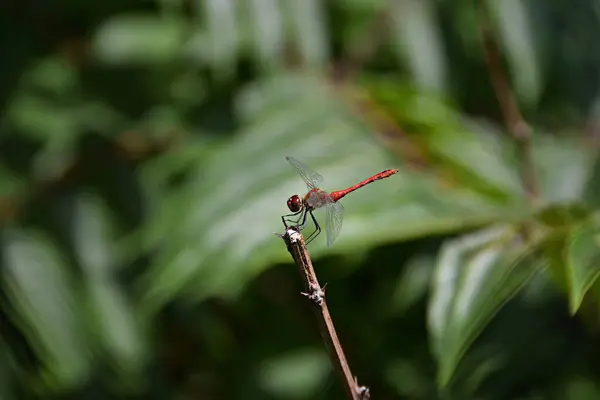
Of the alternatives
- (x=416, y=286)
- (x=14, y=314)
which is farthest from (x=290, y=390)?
(x=14, y=314)

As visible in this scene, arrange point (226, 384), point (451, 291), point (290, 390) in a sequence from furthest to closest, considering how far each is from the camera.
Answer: point (226, 384) < point (290, 390) < point (451, 291)

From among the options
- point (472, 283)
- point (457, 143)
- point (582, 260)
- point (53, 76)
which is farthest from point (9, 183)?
point (582, 260)

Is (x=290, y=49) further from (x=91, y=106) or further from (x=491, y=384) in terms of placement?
(x=491, y=384)

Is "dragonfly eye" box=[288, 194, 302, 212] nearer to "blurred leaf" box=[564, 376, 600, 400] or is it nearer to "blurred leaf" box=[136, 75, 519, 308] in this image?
"blurred leaf" box=[136, 75, 519, 308]

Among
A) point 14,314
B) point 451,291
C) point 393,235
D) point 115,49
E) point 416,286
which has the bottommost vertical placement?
point 451,291

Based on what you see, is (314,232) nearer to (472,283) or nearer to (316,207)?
(316,207)

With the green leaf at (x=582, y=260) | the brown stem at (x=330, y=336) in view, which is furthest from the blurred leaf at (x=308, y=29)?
the brown stem at (x=330, y=336)

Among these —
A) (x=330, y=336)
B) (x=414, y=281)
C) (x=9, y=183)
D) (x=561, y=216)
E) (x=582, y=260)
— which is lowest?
(x=330, y=336)
